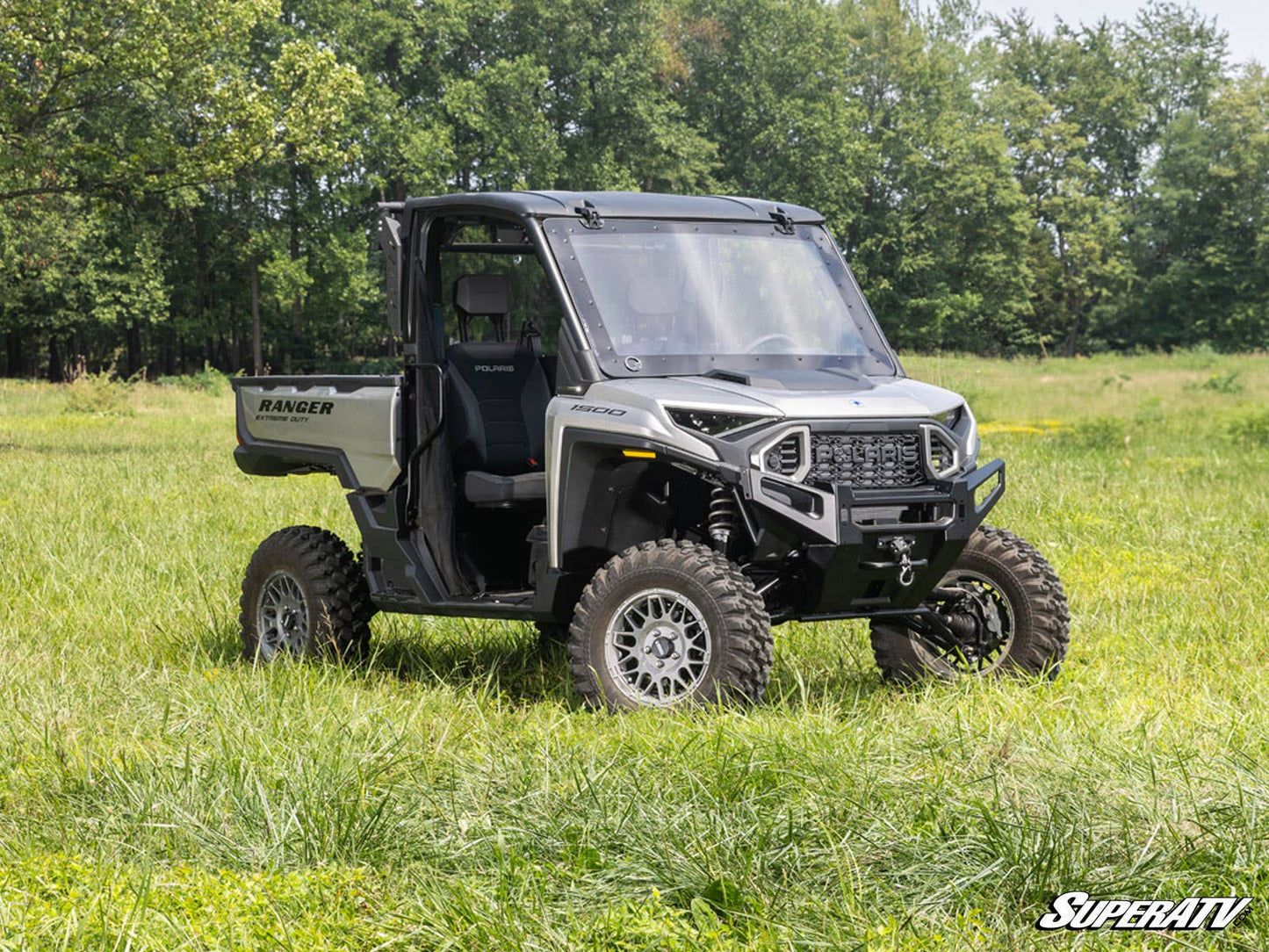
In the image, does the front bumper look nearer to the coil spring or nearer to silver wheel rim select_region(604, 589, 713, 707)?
the coil spring

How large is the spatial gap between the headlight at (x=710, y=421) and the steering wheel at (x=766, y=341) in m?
0.82

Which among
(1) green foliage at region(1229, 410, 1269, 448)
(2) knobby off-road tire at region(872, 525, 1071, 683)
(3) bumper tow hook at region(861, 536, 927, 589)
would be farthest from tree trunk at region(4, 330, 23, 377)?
(3) bumper tow hook at region(861, 536, 927, 589)

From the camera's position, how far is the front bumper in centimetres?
563

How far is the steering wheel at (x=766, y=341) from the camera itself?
21.4 ft

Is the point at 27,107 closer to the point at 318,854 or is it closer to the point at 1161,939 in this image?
the point at 318,854

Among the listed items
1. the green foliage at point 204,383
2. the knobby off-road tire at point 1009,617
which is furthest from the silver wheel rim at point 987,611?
the green foliage at point 204,383

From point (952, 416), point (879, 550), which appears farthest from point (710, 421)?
point (952, 416)

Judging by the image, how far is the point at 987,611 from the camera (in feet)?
21.7

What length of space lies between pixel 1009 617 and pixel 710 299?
193 centimetres

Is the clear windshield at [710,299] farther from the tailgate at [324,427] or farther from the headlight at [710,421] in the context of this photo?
the tailgate at [324,427]

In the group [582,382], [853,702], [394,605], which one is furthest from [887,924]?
[394,605]

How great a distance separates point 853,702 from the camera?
5965 mm

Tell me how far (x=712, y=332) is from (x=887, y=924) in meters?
3.33

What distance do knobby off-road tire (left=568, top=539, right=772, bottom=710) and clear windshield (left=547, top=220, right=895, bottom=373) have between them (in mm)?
930
